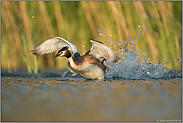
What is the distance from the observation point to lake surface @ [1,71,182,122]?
2773 millimetres

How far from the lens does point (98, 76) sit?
554 centimetres

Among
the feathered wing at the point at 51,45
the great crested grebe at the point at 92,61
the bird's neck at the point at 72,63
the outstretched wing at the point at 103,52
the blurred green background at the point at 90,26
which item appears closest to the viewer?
the outstretched wing at the point at 103,52

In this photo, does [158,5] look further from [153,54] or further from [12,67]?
[12,67]

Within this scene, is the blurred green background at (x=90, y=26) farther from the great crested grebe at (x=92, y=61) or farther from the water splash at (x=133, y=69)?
the great crested grebe at (x=92, y=61)

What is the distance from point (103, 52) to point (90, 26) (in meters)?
1.39

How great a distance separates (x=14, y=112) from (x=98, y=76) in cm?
285

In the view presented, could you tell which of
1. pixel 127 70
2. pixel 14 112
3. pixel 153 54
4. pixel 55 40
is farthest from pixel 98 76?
pixel 14 112

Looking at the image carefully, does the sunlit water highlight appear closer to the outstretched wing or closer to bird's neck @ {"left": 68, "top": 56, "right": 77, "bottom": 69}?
the outstretched wing

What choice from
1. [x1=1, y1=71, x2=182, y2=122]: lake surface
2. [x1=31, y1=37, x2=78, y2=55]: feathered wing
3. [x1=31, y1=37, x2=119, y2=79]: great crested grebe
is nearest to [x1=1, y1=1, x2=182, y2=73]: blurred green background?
[x1=31, y1=37, x2=78, y2=55]: feathered wing

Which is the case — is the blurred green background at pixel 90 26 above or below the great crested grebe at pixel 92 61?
above

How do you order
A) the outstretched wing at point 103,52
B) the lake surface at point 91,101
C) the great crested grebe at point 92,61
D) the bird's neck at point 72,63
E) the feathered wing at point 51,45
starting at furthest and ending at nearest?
the feathered wing at point 51,45 < the bird's neck at point 72,63 < the great crested grebe at point 92,61 < the outstretched wing at point 103,52 < the lake surface at point 91,101

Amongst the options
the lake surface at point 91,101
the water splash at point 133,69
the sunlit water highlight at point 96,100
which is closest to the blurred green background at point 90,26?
the water splash at point 133,69

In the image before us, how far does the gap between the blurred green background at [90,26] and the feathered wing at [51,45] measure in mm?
270

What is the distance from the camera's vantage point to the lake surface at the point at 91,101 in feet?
9.10
